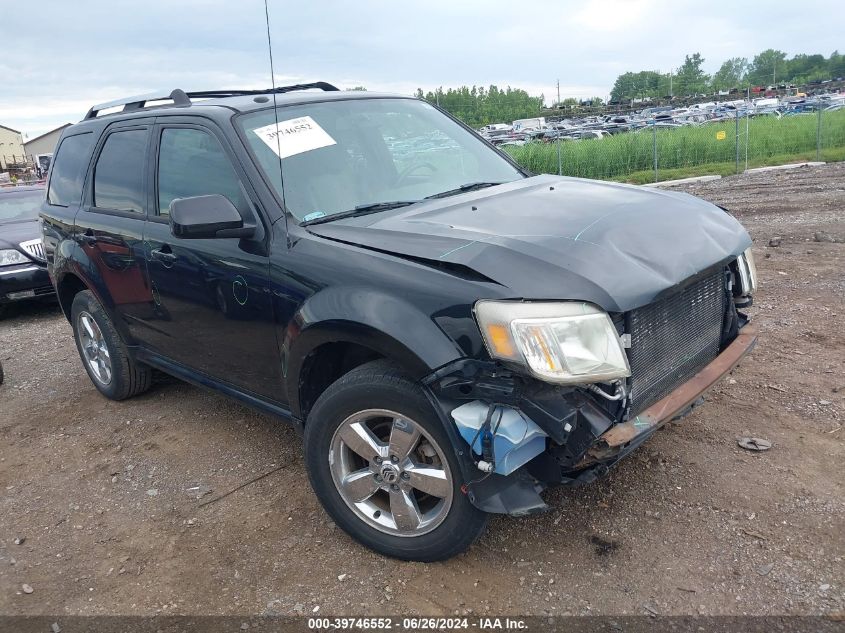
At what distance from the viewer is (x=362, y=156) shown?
3.62 metres

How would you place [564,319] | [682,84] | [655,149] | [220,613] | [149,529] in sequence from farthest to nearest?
[682,84] < [655,149] < [149,529] < [220,613] < [564,319]

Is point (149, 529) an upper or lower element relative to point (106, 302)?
lower

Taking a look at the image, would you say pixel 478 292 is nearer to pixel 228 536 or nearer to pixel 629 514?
pixel 629 514

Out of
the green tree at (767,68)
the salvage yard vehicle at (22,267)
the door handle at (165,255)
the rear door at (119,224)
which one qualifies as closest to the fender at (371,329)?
the door handle at (165,255)

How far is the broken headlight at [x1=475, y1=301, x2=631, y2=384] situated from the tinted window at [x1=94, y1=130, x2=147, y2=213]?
261 centimetres

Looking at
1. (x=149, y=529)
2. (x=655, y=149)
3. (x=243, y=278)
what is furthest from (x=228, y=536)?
(x=655, y=149)

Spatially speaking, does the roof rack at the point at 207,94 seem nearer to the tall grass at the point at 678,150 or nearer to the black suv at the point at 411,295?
the black suv at the point at 411,295

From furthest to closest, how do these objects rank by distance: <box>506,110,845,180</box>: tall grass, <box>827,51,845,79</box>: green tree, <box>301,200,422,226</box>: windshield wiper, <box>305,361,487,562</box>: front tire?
<box>827,51,845,79</box>: green tree
<box>506,110,845,180</box>: tall grass
<box>301,200,422,226</box>: windshield wiper
<box>305,361,487,562</box>: front tire

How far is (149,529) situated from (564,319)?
94.4 inches

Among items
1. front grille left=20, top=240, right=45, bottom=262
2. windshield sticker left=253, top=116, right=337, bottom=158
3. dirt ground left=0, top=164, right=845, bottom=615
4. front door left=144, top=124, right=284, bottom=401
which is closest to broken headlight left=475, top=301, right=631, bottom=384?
dirt ground left=0, top=164, right=845, bottom=615

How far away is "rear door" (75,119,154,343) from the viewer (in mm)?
4094

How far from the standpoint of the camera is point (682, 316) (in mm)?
2939

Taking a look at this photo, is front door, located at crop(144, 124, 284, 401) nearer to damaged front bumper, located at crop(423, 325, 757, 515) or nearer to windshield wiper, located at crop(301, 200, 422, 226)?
windshield wiper, located at crop(301, 200, 422, 226)

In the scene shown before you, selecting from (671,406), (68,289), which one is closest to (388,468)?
(671,406)
